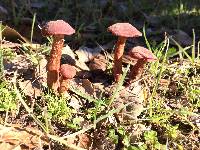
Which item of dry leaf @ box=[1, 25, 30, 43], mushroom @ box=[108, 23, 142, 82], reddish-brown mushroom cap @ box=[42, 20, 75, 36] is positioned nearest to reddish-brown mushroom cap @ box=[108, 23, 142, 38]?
mushroom @ box=[108, 23, 142, 82]

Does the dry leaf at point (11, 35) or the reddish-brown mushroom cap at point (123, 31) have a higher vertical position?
the reddish-brown mushroom cap at point (123, 31)

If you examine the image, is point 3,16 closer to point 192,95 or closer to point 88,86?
point 88,86

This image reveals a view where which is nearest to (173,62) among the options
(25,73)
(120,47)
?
(120,47)

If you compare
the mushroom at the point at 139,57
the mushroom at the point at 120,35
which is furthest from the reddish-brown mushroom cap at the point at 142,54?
the mushroom at the point at 120,35

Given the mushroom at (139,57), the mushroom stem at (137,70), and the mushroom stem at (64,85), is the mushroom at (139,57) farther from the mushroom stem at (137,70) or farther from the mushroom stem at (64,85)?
the mushroom stem at (64,85)

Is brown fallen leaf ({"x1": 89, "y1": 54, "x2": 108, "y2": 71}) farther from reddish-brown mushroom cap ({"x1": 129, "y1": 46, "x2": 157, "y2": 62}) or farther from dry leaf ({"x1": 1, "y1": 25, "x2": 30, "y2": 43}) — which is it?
dry leaf ({"x1": 1, "y1": 25, "x2": 30, "y2": 43})

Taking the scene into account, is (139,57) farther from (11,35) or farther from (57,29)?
(11,35)

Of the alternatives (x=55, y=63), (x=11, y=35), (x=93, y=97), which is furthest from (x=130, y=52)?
(x=11, y=35)
